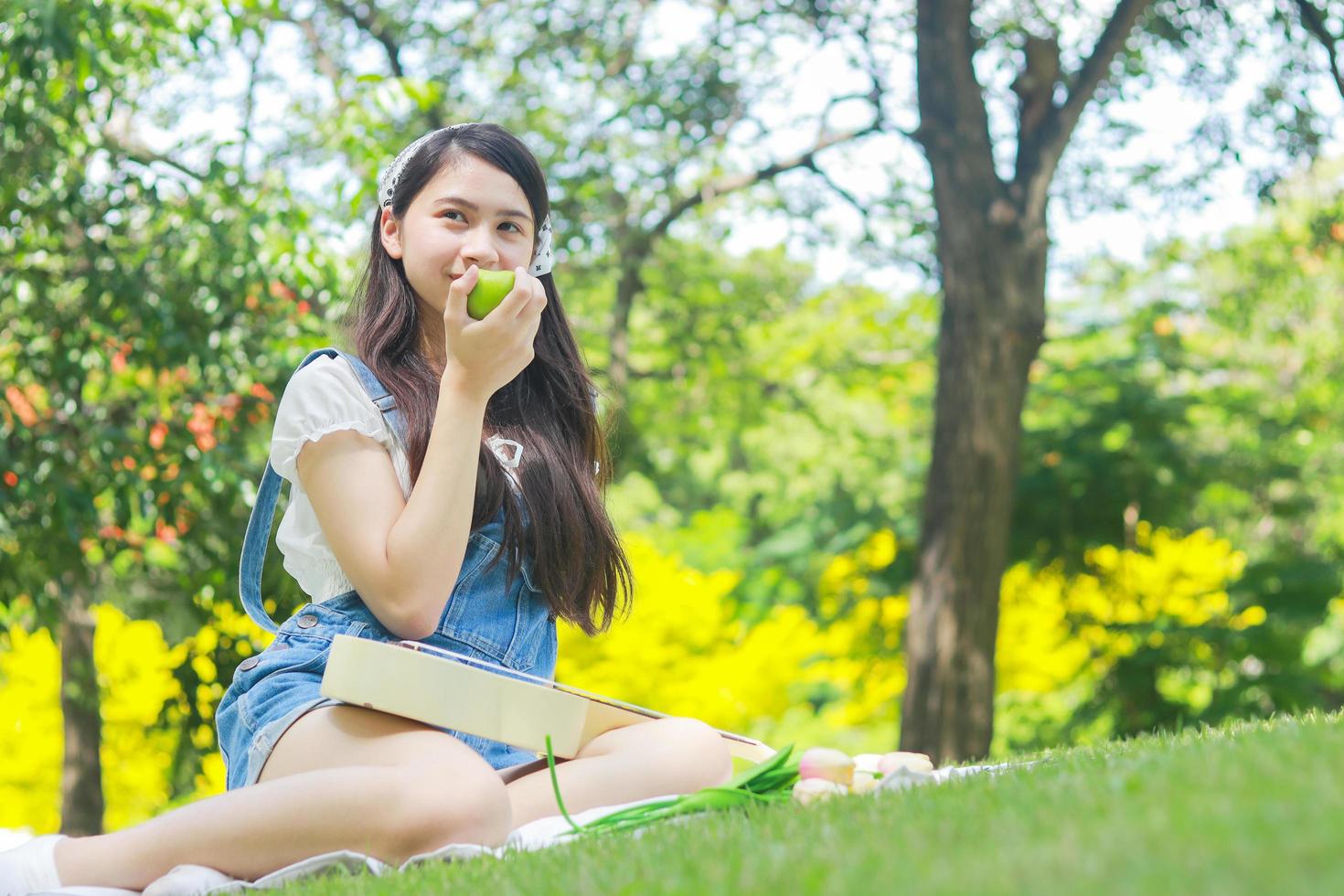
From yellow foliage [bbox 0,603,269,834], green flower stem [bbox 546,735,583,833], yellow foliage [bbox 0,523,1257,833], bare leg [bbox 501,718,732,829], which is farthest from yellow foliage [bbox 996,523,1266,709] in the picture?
green flower stem [bbox 546,735,583,833]

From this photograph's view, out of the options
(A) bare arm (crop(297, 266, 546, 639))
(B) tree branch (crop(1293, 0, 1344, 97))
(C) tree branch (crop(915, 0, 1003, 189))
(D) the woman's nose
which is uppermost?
(B) tree branch (crop(1293, 0, 1344, 97))

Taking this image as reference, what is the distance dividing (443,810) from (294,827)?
21 centimetres

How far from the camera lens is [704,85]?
26.3 ft

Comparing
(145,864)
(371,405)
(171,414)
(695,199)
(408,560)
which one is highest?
(695,199)

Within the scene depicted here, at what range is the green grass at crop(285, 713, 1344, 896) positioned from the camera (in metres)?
1.10

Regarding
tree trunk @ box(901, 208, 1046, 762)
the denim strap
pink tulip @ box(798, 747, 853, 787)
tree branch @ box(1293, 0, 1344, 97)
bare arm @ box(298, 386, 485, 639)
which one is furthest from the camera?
tree branch @ box(1293, 0, 1344, 97)

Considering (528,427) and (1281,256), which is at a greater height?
(1281,256)

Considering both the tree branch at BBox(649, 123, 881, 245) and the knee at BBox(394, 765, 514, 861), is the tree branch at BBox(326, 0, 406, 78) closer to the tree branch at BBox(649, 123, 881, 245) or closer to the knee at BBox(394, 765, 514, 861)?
the tree branch at BBox(649, 123, 881, 245)

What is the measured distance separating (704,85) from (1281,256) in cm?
480

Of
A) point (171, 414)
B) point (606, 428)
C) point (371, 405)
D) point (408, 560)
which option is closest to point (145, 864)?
point (408, 560)

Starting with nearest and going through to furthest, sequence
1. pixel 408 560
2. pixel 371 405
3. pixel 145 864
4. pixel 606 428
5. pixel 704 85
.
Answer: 1. pixel 145 864
2. pixel 408 560
3. pixel 371 405
4. pixel 606 428
5. pixel 704 85

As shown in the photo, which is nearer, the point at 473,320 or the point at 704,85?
the point at 473,320

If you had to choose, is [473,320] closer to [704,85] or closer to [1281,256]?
[704,85]

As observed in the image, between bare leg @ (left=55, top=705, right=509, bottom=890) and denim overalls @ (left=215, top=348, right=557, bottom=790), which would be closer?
bare leg @ (left=55, top=705, right=509, bottom=890)
